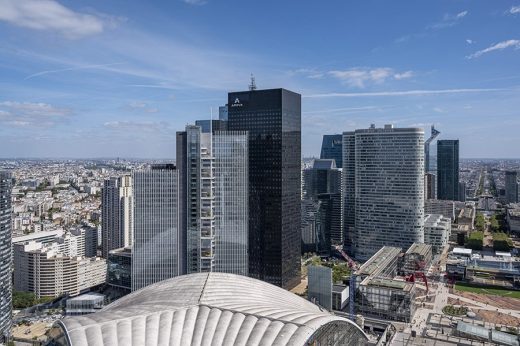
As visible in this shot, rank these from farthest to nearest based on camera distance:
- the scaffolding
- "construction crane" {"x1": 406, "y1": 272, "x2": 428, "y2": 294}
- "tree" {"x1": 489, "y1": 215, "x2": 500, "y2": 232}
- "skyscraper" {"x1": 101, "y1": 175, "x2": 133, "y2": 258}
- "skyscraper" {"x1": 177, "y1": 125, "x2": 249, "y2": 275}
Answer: "tree" {"x1": 489, "y1": 215, "x2": 500, "y2": 232} < "skyscraper" {"x1": 101, "y1": 175, "x2": 133, "y2": 258} < "construction crane" {"x1": 406, "y1": 272, "x2": 428, "y2": 294} < "skyscraper" {"x1": 177, "y1": 125, "x2": 249, "y2": 275} < the scaffolding

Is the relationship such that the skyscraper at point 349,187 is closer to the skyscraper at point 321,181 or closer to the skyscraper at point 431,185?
the skyscraper at point 321,181

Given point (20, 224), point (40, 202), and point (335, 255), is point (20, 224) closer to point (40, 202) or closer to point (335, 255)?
A: point (40, 202)

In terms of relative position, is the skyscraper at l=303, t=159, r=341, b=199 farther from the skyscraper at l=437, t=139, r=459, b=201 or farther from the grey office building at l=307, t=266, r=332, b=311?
the skyscraper at l=437, t=139, r=459, b=201

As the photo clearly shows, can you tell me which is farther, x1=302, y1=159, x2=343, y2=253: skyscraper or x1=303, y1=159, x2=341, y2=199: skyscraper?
x1=303, y1=159, x2=341, y2=199: skyscraper

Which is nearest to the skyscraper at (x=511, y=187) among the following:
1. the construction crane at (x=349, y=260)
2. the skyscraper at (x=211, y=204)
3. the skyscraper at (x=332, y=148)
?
the skyscraper at (x=332, y=148)

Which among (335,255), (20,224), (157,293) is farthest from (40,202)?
(157,293)

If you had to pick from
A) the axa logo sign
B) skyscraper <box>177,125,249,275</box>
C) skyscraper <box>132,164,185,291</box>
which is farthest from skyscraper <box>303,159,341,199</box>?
skyscraper <box>132,164,185,291</box>

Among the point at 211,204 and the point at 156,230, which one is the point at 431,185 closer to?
the point at 211,204

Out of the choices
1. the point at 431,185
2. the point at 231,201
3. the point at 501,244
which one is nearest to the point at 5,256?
the point at 231,201
